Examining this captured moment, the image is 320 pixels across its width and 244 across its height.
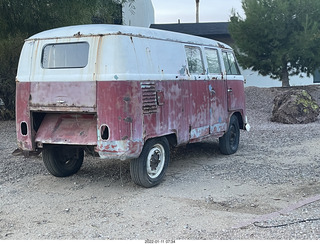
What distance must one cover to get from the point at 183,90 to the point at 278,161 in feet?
8.15

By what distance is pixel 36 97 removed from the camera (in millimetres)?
6094

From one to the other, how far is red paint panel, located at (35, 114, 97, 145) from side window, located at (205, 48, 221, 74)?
2774mm

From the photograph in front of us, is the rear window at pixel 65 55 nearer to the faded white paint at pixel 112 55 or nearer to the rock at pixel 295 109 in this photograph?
the faded white paint at pixel 112 55

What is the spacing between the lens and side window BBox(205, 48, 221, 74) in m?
7.84

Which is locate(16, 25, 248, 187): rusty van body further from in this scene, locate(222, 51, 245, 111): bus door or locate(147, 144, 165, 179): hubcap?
locate(222, 51, 245, 111): bus door

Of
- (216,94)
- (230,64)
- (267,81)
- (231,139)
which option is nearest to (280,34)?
(267,81)

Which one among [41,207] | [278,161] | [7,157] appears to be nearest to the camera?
[41,207]

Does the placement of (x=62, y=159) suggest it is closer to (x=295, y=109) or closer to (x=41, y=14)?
(x=41, y=14)

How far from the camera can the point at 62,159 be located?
7012mm

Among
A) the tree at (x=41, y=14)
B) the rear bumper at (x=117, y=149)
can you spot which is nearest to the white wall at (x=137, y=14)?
the tree at (x=41, y=14)

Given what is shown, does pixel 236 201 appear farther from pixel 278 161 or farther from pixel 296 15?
pixel 296 15

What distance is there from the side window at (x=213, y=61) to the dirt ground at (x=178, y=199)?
172 centimetres

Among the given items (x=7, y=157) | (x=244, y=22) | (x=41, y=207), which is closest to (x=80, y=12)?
(x=7, y=157)

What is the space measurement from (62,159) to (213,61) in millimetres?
3309
